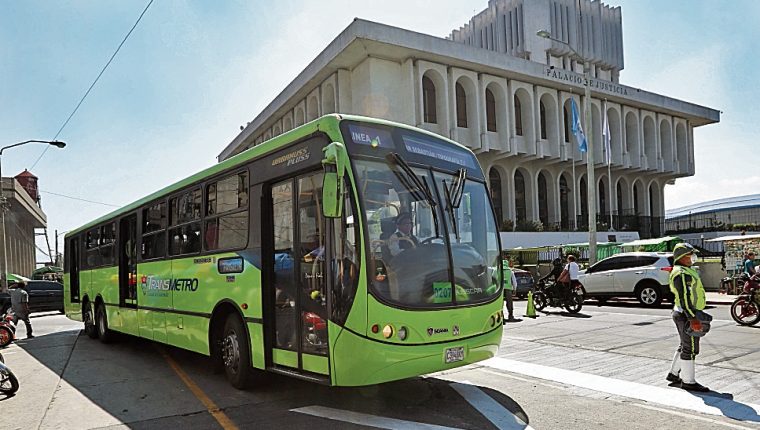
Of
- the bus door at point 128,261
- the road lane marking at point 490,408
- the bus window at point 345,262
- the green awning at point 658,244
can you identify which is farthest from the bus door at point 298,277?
the green awning at point 658,244

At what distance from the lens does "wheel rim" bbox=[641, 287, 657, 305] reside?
18.4 meters

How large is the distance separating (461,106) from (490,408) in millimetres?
38161

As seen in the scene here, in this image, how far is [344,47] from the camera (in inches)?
1436

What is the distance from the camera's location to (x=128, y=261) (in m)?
12.3

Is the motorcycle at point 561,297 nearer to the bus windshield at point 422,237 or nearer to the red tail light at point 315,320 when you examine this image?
the bus windshield at point 422,237

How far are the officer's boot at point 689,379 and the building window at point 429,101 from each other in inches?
1364

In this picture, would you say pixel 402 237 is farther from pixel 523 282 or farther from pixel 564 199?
pixel 564 199

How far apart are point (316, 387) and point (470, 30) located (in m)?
65.5

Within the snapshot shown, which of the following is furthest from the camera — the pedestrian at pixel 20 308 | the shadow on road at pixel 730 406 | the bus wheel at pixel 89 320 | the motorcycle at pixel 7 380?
the pedestrian at pixel 20 308

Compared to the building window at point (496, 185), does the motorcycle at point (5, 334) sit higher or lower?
lower

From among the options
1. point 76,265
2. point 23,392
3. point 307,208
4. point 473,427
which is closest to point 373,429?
point 473,427

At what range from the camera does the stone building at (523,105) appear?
128 feet

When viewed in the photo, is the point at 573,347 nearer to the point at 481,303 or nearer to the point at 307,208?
the point at 481,303

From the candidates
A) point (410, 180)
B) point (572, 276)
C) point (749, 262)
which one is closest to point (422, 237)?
A: point (410, 180)
